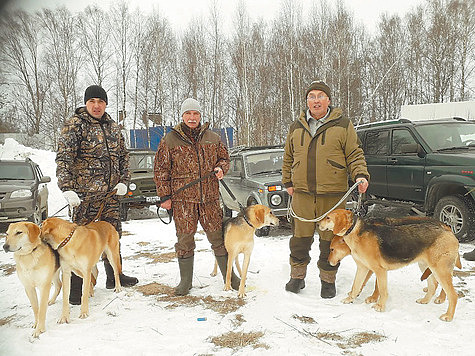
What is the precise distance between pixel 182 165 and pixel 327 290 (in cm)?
216

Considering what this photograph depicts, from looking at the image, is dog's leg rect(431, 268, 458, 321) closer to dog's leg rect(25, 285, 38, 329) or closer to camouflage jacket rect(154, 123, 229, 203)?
camouflage jacket rect(154, 123, 229, 203)

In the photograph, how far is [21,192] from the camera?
816cm

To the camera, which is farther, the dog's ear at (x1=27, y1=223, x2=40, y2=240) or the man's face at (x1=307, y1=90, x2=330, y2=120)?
the man's face at (x1=307, y1=90, x2=330, y2=120)

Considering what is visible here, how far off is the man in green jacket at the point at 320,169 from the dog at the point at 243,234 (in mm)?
441

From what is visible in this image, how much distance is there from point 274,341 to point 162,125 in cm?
2185

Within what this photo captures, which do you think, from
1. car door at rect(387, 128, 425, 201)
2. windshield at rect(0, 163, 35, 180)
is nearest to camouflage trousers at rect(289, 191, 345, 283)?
car door at rect(387, 128, 425, 201)

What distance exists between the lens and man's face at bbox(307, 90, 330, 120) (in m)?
3.80

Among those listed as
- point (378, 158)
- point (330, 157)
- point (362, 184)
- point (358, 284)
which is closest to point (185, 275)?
point (358, 284)

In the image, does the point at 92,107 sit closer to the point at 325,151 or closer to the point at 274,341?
the point at 325,151

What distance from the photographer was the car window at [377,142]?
7554mm

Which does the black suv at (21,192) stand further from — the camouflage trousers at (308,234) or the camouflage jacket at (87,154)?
the camouflage trousers at (308,234)

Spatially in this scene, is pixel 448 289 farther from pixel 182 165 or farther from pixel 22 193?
pixel 22 193

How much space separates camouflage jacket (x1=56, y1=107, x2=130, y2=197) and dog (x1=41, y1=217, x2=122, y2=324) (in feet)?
1.54

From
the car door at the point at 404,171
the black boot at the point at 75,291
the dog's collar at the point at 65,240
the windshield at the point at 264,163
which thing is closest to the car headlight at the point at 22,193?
the windshield at the point at 264,163
